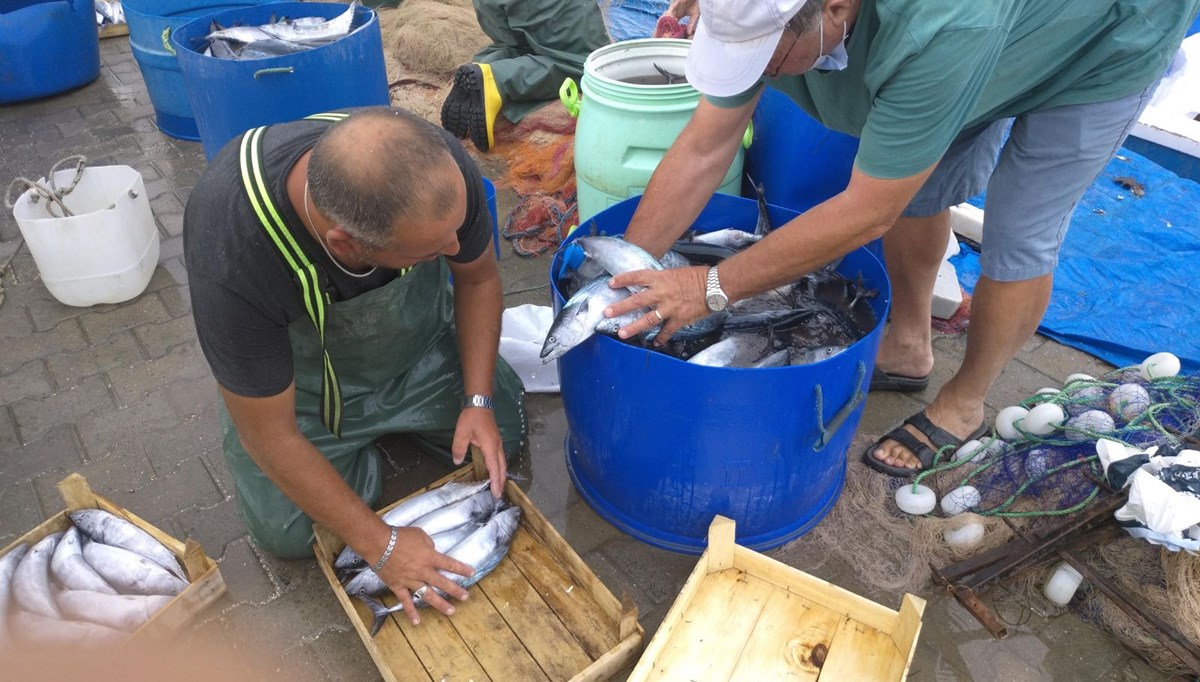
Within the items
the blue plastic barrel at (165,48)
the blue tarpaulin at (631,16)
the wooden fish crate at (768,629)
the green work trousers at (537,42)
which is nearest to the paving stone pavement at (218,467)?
the wooden fish crate at (768,629)

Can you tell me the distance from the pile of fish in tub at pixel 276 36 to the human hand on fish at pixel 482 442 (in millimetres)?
2525

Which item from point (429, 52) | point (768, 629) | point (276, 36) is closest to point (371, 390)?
point (768, 629)

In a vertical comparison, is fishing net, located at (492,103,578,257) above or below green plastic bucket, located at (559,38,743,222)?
below

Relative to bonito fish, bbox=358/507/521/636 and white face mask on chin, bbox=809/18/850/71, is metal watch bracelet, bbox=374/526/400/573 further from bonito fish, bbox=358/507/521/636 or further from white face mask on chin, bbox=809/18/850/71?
white face mask on chin, bbox=809/18/850/71

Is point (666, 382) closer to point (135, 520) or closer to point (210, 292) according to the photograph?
point (210, 292)

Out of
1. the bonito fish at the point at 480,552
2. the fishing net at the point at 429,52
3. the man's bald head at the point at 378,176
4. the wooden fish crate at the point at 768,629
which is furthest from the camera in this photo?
the fishing net at the point at 429,52

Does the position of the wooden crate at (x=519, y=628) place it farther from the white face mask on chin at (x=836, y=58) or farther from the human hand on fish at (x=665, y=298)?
the white face mask on chin at (x=836, y=58)

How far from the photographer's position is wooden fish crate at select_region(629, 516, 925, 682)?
2.21m

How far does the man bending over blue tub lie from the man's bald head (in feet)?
2.32

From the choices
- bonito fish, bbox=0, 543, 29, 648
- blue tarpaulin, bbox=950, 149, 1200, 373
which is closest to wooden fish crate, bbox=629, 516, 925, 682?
bonito fish, bbox=0, 543, 29, 648

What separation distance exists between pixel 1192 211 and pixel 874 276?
3.07 m

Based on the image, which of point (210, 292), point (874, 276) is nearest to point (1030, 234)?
point (874, 276)

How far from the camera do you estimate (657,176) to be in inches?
108

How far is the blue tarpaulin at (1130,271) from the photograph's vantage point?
3768mm
